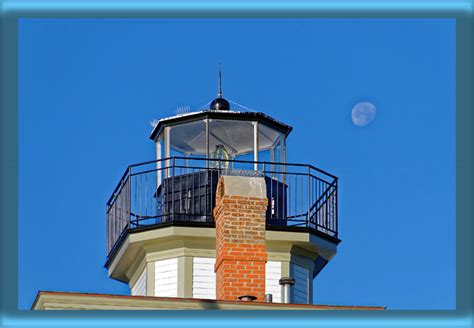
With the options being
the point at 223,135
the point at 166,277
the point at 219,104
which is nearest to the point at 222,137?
the point at 223,135

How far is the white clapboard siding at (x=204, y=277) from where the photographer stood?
2578cm

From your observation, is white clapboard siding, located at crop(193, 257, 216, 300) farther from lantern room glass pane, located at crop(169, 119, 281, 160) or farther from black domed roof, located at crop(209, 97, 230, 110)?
black domed roof, located at crop(209, 97, 230, 110)

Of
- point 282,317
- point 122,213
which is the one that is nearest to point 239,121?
point 122,213

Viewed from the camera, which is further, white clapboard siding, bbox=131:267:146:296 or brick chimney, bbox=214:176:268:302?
white clapboard siding, bbox=131:267:146:296

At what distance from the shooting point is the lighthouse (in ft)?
85.6

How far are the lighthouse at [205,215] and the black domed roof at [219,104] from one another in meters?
0.02

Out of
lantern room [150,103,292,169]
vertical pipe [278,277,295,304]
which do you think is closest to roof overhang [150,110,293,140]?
lantern room [150,103,292,169]

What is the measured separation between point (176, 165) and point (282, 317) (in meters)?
13.4

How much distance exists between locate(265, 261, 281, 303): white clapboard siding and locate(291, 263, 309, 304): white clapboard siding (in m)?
0.36

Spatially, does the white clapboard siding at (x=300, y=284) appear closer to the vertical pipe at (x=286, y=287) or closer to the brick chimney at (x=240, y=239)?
the vertical pipe at (x=286, y=287)

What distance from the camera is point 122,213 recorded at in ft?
88.7

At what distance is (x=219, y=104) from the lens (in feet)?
91.2

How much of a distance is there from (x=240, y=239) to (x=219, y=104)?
4789 millimetres
